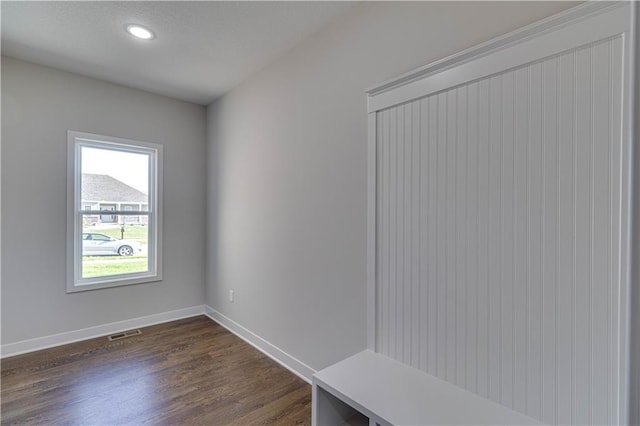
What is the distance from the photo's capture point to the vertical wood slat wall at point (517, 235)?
1.05 meters

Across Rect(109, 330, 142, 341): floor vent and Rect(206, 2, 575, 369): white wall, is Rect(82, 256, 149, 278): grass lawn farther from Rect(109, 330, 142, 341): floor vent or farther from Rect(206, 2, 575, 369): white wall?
Rect(206, 2, 575, 369): white wall

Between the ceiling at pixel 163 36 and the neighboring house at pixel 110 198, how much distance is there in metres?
1.05

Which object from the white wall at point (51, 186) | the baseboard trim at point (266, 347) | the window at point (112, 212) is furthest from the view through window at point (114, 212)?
the baseboard trim at point (266, 347)

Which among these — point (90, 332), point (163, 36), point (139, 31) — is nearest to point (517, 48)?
point (163, 36)

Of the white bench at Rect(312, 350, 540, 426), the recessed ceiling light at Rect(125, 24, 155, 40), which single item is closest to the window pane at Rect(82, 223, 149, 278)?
the recessed ceiling light at Rect(125, 24, 155, 40)

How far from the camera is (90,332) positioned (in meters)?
3.08

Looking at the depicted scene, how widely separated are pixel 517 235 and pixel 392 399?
87 cm

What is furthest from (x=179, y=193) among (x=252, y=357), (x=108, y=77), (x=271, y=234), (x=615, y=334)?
(x=615, y=334)

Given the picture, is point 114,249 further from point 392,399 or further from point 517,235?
point 517,235

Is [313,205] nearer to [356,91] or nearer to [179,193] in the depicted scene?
[356,91]

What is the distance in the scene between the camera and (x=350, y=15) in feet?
6.56

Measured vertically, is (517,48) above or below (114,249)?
above

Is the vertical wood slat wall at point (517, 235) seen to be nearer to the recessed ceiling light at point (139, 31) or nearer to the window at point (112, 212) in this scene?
the recessed ceiling light at point (139, 31)

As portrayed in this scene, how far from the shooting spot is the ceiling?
79.1 inches
